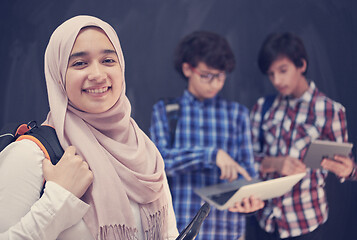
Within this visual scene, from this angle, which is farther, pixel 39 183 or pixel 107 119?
pixel 107 119

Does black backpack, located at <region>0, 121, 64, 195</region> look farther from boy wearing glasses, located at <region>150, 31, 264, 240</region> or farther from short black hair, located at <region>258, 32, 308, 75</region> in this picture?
short black hair, located at <region>258, 32, 308, 75</region>

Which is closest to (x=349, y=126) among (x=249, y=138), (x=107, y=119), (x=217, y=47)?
(x=249, y=138)

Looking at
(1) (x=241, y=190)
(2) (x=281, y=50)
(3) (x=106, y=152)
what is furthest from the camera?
(2) (x=281, y=50)

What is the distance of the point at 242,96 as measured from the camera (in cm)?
198

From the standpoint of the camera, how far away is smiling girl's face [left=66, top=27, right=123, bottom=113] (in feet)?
2.62

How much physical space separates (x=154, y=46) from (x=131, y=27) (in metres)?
0.19

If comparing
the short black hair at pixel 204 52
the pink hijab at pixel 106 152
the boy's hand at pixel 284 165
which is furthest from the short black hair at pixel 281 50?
the pink hijab at pixel 106 152

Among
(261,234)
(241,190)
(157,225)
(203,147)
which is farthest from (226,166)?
(157,225)

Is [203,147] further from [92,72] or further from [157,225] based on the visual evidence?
[92,72]

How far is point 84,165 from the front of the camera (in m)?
0.79

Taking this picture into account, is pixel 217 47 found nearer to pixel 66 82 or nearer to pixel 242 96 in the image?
pixel 242 96

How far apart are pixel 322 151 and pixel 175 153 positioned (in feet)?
2.16

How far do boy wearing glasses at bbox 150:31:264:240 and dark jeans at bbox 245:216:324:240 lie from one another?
0.63 feet

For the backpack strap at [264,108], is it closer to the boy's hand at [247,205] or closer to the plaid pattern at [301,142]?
the plaid pattern at [301,142]
